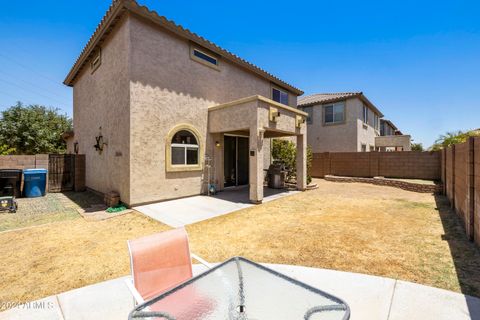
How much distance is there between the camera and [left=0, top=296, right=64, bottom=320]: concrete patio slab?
8.47 feet

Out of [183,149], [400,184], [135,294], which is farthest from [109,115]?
[400,184]

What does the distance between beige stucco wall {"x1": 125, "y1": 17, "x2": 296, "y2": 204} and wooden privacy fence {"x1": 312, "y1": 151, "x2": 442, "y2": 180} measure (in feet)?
39.4

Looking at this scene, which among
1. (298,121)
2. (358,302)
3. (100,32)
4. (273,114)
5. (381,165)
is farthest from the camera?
(381,165)

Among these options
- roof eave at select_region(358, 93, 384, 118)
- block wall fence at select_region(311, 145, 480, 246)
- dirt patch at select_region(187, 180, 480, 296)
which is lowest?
dirt patch at select_region(187, 180, 480, 296)

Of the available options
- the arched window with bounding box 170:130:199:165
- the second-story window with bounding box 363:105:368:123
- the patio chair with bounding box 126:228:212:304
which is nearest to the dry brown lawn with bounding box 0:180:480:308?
the patio chair with bounding box 126:228:212:304

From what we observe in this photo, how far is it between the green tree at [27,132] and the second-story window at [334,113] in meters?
29.9

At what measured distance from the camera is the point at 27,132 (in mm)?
25609

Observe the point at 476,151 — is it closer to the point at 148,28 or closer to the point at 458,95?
the point at 148,28

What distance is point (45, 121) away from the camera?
27922 millimetres

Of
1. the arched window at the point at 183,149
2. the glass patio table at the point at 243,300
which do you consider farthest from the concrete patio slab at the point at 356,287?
the arched window at the point at 183,149

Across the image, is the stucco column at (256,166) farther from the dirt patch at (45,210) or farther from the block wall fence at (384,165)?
the block wall fence at (384,165)

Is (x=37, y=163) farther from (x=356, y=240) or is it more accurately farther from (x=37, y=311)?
(x=356, y=240)

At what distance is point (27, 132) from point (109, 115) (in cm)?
2475

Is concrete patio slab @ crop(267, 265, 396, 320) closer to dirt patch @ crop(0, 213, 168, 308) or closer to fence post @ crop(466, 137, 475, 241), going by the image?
dirt patch @ crop(0, 213, 168, 308)
